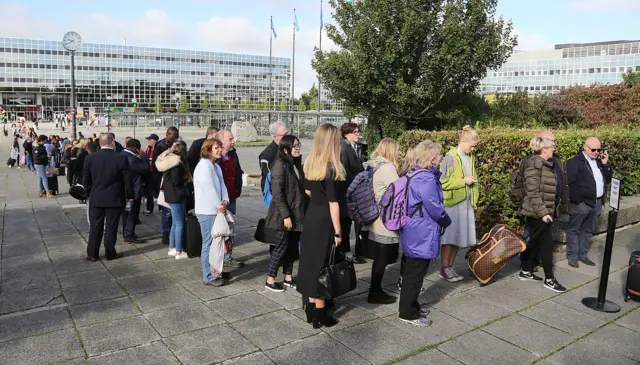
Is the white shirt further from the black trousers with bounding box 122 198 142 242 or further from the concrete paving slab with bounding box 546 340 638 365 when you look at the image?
the black trousers with bounding box 122 198 142 242

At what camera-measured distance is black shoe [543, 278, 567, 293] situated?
542 centimetres

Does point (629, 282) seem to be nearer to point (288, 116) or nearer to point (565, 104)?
point (565, 104)

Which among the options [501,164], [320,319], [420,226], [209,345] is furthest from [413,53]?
[209,345]

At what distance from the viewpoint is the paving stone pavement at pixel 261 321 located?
12.6ft

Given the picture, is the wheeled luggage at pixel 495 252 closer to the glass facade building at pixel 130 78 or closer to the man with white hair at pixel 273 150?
the man with white hair at pixel 273 150

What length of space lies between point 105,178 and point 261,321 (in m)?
3.37

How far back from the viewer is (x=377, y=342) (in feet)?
13.4

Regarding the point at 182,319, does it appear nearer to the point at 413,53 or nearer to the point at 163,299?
the point at 163,299

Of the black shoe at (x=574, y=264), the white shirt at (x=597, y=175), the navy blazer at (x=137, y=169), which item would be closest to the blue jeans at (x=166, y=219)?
the navy blazer at (x=137, y=169)

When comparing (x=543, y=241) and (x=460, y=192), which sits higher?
(x=460, y=192)

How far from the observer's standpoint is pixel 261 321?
14.6 ft

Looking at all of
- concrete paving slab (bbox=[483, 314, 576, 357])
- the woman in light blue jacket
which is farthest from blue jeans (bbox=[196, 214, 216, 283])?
concrete paving slab (bbox=[483, 314, 576, 357])

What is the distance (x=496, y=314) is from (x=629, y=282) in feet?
5.35

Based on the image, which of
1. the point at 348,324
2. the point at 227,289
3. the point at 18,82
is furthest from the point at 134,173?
the point at 18,82
